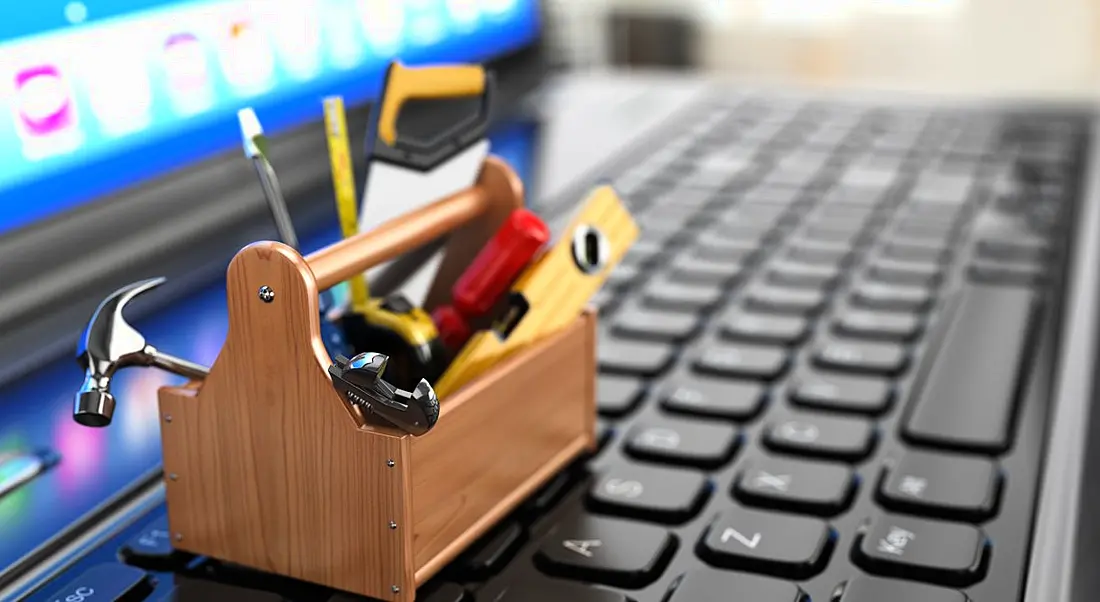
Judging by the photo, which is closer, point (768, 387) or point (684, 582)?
point (684, 582)

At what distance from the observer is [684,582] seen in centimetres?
35

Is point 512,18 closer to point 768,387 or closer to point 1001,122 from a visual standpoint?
point 1001,122

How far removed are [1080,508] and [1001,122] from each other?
607 mm

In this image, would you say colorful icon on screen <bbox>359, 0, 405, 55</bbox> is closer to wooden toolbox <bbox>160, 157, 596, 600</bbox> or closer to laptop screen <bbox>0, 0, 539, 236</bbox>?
laptop screen <bbox>0, 0, 539, 236</bbox>

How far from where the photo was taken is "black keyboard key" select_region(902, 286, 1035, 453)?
44cm

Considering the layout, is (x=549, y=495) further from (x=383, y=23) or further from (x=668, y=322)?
(x=383, y=23)

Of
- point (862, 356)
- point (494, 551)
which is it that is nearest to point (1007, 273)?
point (862, 356)

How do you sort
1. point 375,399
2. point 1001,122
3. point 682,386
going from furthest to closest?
point 1001,122 < point 682,386 < point 375,399

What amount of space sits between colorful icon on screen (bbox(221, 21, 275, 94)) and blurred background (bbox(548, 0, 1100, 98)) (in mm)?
1401

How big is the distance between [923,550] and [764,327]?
188mm

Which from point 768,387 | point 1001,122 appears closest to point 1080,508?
point 768,387

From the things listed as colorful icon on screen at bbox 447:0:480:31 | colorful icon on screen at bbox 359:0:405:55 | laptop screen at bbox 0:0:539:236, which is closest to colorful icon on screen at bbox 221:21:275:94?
laptop screen at bbox 0:0:539:236

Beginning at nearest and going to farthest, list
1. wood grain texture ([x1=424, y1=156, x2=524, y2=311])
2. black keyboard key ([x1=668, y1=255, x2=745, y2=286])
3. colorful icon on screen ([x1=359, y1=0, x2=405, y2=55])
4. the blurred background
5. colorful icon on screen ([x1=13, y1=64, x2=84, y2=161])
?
wood grain texture ([x1=424, y1=156, x2=524, y2=311]), colorful icon on screen ([x1=13, y1=64, x2=84, y2=161]), black keyboard key ([x1=668, y1=255, x2=745, y2=286]), colorful icon on screen ([x1=359, y1=0, x2=405, y2=55]), the blurred background

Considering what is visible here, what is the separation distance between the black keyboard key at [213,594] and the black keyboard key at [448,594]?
21 millimetres
